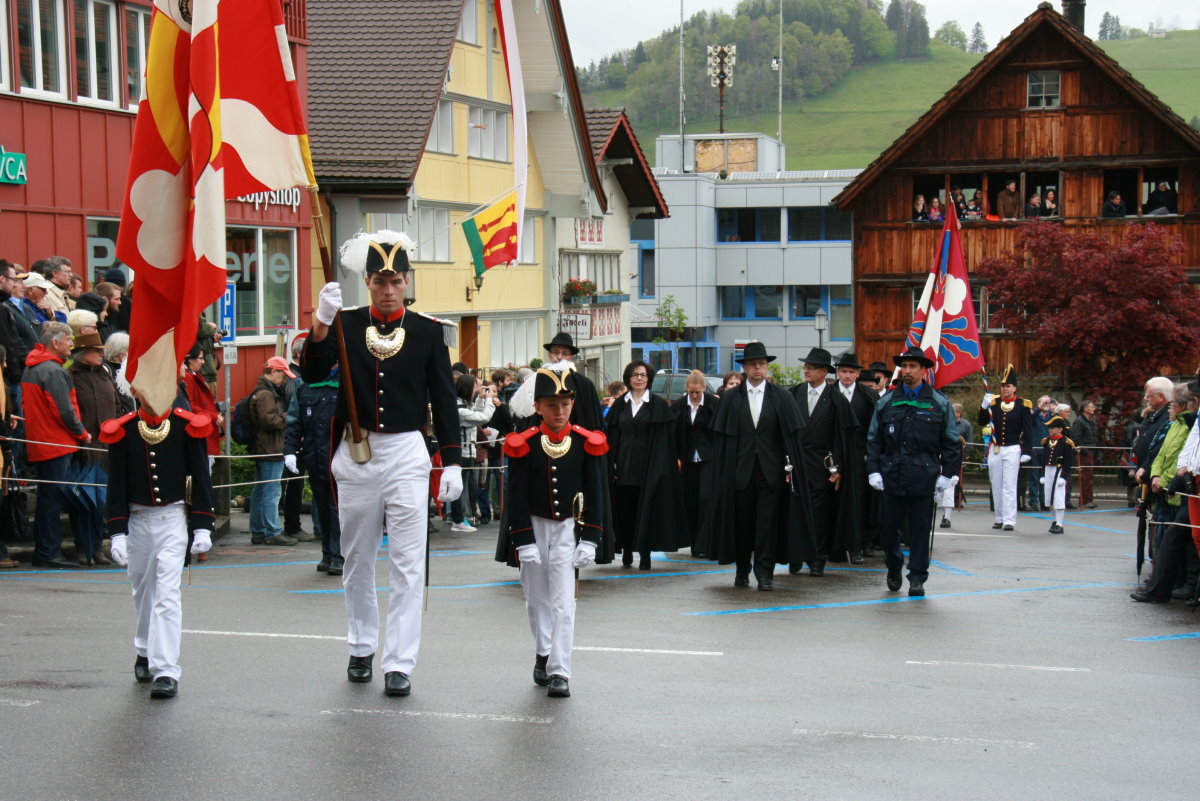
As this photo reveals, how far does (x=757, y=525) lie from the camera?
45.6ft

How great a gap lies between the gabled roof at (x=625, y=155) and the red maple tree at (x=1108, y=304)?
1231 centimetres

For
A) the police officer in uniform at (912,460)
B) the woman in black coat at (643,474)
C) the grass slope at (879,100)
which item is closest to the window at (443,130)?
the woman in black coat at (643,474)

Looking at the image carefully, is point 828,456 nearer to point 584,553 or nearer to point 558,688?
point 584,553

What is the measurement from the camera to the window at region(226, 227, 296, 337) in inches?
1032

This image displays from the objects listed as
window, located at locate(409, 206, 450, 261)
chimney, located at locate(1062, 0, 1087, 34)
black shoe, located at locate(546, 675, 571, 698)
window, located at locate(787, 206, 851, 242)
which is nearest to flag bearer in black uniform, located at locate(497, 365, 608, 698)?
black shoe, located at locate(546, 675, 571, 698)

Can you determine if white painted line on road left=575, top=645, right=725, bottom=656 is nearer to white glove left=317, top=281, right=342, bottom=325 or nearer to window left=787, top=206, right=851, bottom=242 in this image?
white glove left=317, top=281, right=342, bottom=325

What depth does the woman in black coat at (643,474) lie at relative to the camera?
50.2 feet

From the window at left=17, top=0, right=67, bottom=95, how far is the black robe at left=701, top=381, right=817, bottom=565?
12065 mm

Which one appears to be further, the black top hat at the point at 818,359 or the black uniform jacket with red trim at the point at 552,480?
the black top hat at the point at 818,359

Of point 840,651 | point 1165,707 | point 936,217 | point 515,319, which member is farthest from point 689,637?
point 936,217

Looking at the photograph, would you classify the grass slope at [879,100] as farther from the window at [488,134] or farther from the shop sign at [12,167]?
the shop sign at [12,167]

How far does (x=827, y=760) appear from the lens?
284 inches

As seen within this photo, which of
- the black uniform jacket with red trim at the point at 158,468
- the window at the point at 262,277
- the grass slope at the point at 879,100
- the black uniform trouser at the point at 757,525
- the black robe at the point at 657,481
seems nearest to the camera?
the black uniform jacket with red trim at the point at 158,468

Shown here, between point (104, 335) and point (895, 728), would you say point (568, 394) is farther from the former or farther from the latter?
point (104, 335)
